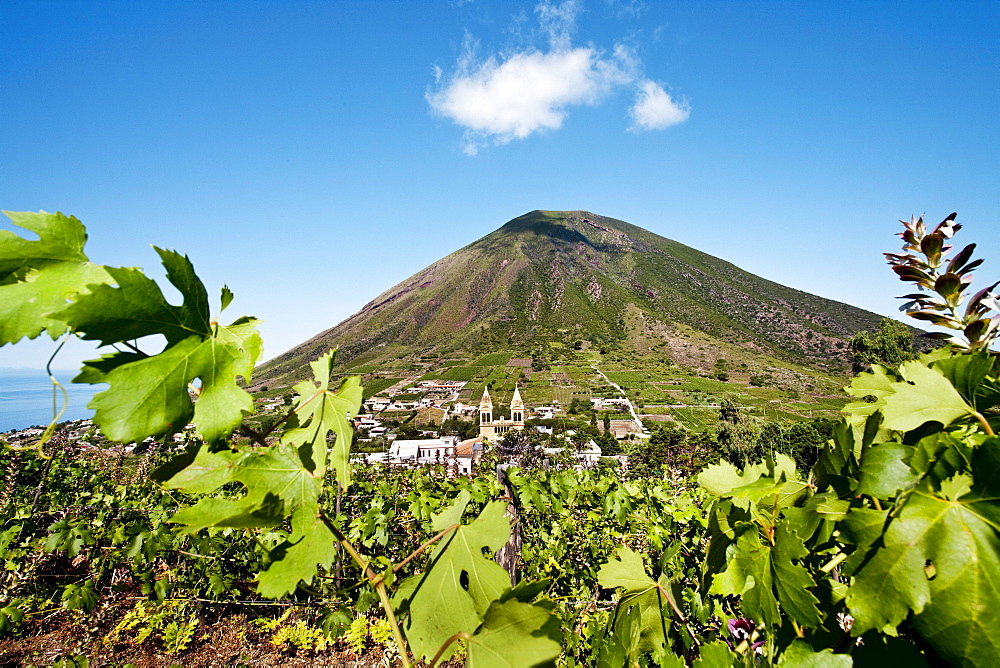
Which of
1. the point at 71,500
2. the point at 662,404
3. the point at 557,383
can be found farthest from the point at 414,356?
the point at 71,500

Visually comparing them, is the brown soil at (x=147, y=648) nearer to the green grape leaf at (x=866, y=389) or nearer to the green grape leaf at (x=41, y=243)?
the green grape leaf at (x=866, y=389)

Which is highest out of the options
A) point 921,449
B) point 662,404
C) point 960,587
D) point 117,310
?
point 117,310

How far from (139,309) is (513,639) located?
0.62 m

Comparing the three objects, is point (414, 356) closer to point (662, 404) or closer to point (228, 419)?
point (662, 404)

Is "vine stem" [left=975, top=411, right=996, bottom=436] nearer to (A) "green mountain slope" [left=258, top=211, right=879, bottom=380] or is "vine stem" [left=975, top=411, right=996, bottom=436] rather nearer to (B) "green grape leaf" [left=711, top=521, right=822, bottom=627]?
(B) "green grape leaf" [left=711, top=521, right=822, bottom=627]

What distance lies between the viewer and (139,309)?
22.4 inches

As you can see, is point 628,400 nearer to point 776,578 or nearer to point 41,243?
point 776,578

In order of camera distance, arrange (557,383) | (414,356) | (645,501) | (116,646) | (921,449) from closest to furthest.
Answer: (921,449) < (116,646) < (645,501) < (557,383) < (414,356)

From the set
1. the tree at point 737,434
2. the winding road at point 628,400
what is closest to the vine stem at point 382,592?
the tree at point 737,434

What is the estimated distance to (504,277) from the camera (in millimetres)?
110625

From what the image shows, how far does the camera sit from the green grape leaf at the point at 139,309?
21.1 inches

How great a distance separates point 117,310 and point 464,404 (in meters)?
61.1

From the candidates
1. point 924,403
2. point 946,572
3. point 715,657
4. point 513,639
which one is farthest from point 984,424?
point 513,639

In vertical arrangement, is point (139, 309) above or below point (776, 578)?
above
